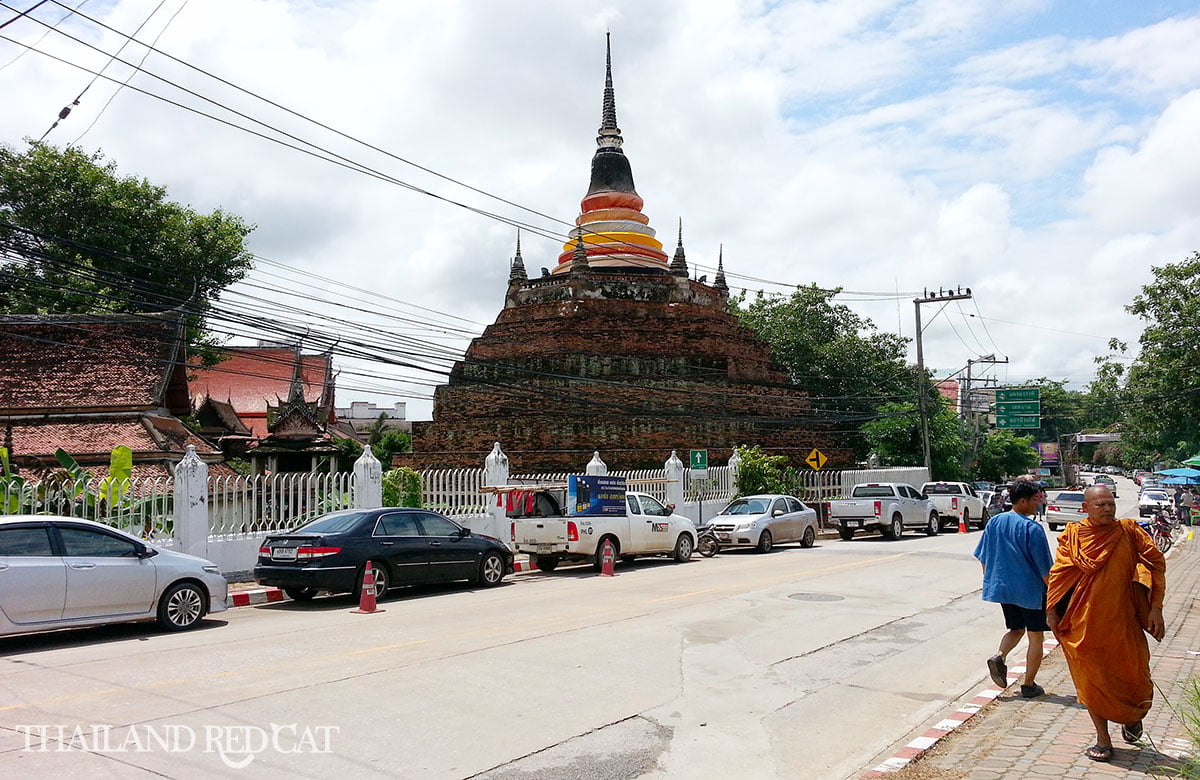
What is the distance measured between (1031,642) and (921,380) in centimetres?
2677

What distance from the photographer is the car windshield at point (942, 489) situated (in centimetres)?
2792

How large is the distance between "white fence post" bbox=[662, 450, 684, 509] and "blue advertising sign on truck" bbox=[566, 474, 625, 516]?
7044mm

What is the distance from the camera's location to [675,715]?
20.7 ft

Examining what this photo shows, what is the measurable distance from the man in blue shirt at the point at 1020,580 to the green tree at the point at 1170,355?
33.3 meters

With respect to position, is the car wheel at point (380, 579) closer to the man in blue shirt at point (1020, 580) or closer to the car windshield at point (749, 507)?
the man in blue shirt at point (1020, 580)

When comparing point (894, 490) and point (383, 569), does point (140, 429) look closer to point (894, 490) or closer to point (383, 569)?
point (383, 569)

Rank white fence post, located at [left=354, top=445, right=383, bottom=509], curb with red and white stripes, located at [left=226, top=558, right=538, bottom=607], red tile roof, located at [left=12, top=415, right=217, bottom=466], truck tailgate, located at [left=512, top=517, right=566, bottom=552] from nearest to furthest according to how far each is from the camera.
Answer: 1. curb with red and white stripes, located at [left=226, top=558, right=538, bottom=607]
2. truck tailgate, located at [left=512, top=517, right=566, bottom=552]
3. white fence post, located at [left=354, top=445, right=383, bottom=509]
4. red tile roof, located at [left=12, top=415, right=217, bottom=466]

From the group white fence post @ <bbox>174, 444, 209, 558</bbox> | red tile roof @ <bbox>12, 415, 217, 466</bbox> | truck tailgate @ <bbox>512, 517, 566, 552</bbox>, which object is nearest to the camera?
white fence post @ <bbox>174, 444, 209, 558</bbox>

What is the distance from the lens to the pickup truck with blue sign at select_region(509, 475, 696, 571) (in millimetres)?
Answer: 16047

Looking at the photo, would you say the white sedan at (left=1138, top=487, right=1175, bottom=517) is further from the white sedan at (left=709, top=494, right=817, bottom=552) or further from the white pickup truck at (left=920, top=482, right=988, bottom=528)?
the white sedan at (left=709, top=494, right=817, bottom=552)

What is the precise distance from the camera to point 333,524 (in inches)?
488

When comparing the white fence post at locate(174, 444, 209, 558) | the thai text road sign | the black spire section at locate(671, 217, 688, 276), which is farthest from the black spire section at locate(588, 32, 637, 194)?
the white fence post at locate(174, 444, 209, 558)

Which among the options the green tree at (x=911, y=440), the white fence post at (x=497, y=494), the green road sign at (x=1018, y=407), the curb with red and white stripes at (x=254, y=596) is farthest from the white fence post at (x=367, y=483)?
the green road sign at (x=1018, y=407)

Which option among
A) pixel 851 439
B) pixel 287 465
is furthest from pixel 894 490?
pixel 287 465
